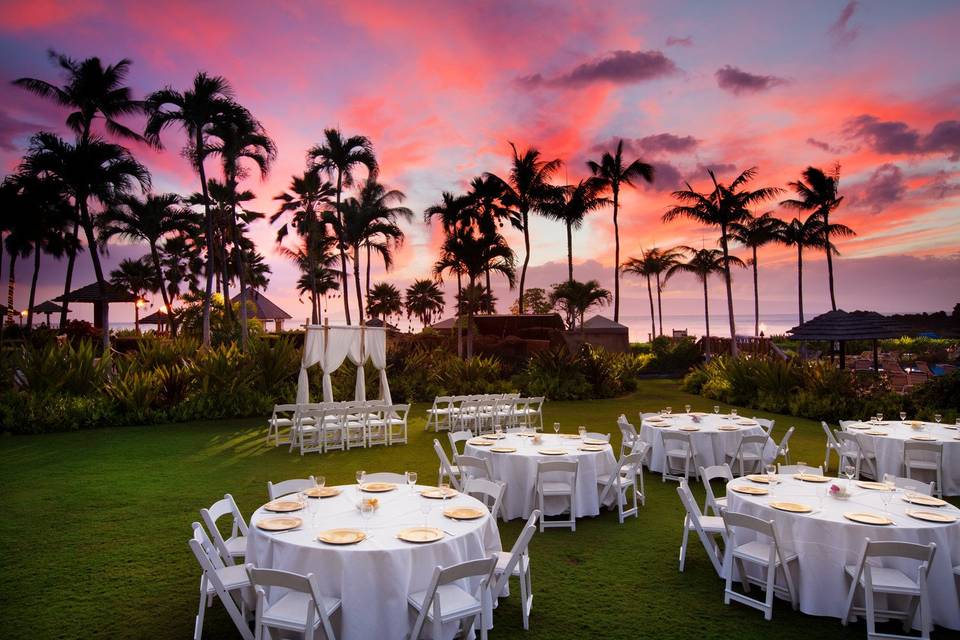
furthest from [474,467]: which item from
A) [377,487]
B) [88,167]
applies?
[88,167]

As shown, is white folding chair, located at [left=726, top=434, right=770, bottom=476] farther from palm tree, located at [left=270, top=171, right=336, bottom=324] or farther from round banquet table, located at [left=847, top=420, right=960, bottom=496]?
palm tree, located at [left=270, top=171, right=336, bottom=324]

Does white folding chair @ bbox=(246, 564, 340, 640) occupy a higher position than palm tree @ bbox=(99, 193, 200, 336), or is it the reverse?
palm tree @ bbox=(99, 193, 200, 336)

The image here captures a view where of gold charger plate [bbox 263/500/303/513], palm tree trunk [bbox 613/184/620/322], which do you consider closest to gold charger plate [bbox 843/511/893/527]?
gold charger plate [bbox 263/500/303/513]

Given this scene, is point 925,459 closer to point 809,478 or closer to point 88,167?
point 809,478

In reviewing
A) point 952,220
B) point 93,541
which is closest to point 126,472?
point 93,541

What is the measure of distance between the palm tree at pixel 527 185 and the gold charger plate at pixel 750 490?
2607cm

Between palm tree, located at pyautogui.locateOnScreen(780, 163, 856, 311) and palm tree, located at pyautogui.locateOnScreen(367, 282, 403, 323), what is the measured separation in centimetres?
→ 3616

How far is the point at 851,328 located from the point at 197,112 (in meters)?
25.0

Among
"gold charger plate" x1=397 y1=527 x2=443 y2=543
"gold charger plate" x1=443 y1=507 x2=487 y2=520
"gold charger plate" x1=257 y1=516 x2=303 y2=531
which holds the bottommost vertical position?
"gold charger plate" x1=397 y1=527 x2=443 y2=543

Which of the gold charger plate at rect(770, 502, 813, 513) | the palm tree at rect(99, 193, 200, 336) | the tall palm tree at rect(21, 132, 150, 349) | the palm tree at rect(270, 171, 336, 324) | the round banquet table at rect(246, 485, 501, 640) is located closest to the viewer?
the round banquet table at rect(246, 485, 501, 640)

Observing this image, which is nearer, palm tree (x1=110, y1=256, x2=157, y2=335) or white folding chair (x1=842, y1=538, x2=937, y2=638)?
white folding chair (x1=842, y1=538, x2=937, y2=638)

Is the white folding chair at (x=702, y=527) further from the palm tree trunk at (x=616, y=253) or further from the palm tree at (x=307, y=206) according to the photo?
the palm tree trunk at (x=616, y=253)

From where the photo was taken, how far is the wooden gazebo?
14.7m

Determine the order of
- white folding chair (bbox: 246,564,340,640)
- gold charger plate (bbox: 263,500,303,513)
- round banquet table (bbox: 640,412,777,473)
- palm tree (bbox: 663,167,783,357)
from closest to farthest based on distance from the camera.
A: white folding chair (bbox: 246,564,340,640)
gold charger plate (bbox: 263,500,303,513)
round banquet table (bbox: 640,412,777,473)
palm tree (bbox: 663,167,783,357)
